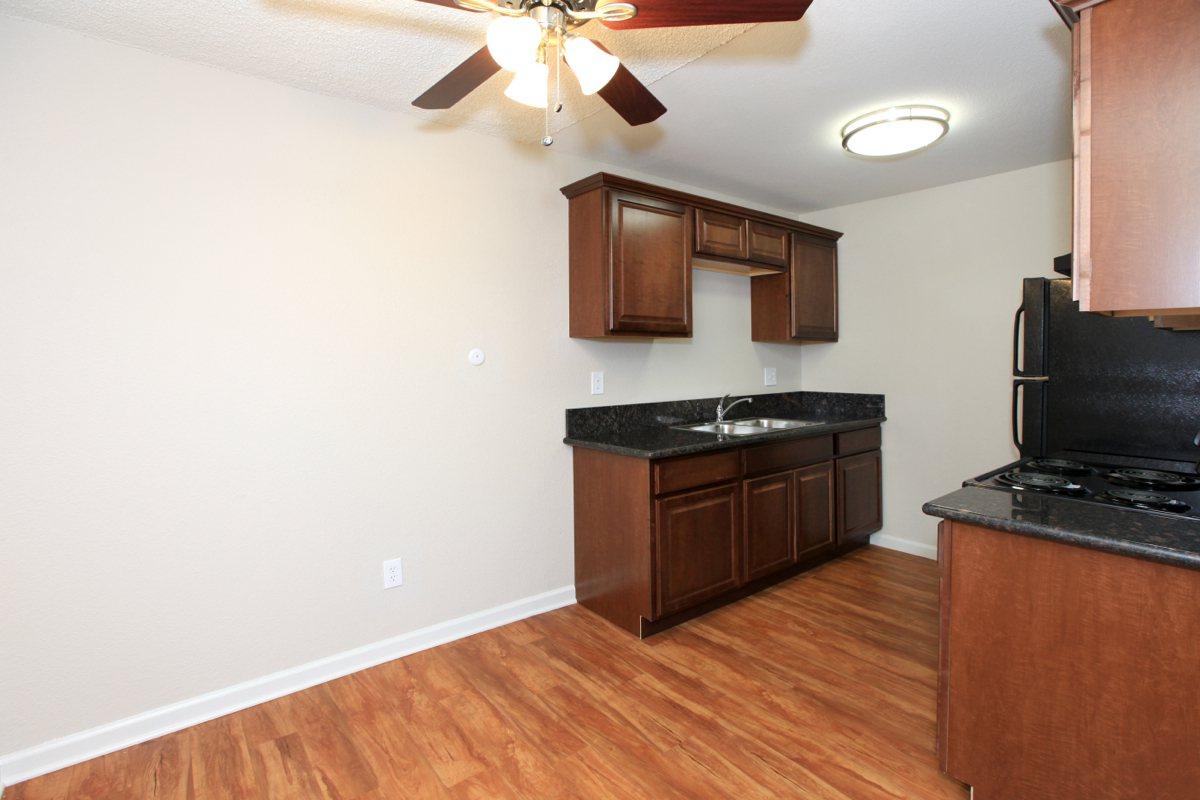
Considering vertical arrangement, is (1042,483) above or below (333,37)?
below

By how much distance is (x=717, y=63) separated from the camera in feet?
6.87

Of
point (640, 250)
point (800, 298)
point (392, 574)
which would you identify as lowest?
point (392, 574)

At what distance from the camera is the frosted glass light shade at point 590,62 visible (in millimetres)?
1438

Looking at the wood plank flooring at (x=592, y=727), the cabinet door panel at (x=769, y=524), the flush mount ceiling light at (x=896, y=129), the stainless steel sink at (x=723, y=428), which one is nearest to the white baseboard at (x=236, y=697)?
the wood plank flooring at (x=592, y=727)

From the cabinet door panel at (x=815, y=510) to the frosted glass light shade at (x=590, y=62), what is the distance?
2394 mm

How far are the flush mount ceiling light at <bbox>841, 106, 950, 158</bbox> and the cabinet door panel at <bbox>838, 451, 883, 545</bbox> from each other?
177 centimetres

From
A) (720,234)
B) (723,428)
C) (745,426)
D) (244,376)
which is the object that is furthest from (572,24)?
(745,426)

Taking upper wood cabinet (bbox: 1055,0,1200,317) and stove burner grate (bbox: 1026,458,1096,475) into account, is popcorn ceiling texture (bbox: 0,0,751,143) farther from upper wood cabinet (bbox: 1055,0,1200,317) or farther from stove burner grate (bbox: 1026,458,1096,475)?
stove burner grate (bbox: 1026,458,1096,475)

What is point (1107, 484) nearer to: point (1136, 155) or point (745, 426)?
point (1136, 155)

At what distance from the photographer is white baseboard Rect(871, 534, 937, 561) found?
3.70 meters

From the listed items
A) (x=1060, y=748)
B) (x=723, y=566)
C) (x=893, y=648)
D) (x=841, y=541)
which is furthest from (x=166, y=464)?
(x=841, y=541)

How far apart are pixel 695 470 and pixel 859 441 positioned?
1572mm

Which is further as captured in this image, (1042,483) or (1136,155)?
(1042,483)

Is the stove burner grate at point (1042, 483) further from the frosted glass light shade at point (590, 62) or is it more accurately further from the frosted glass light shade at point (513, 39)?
the frosted glass light shade at point (513, 39)
